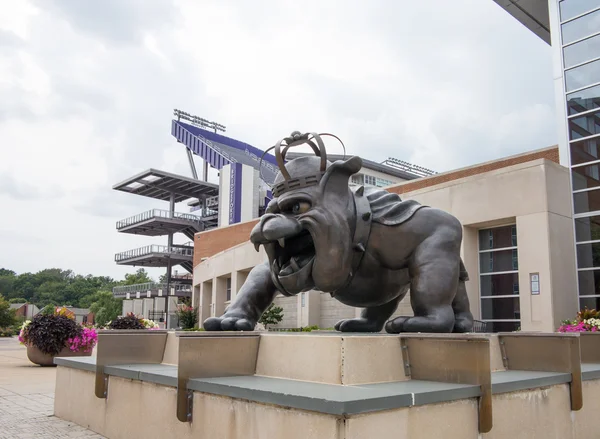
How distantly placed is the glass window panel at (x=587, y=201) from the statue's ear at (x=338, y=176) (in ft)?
56.5

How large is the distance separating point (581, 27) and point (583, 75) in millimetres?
1896

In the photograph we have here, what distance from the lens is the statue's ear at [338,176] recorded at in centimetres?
438

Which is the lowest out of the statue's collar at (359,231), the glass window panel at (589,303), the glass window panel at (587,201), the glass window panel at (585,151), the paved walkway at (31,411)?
the paved walkway at (31,411)

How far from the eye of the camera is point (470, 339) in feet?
11.2

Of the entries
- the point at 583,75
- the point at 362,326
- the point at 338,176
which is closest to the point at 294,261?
the point at 338,176

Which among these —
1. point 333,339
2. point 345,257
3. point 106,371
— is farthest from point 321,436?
point 106,371

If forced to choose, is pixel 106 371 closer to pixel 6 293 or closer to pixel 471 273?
pixel 471 273

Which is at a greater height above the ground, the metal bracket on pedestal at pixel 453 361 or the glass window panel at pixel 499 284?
the glass window panel at pixel 499 284

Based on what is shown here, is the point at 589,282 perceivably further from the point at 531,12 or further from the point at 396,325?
the point at 396,325

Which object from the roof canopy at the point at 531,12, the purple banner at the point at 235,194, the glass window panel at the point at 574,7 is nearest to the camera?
the glass window panel at the point at 574,7

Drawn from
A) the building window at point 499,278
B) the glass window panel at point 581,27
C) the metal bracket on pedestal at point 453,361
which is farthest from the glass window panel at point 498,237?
the metal bracket on pedestal at point 453,361

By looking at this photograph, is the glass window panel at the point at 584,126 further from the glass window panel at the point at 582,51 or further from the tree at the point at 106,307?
the tree at the point at 106,307

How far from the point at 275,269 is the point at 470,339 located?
166 centimetres

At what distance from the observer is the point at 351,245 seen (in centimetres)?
435
